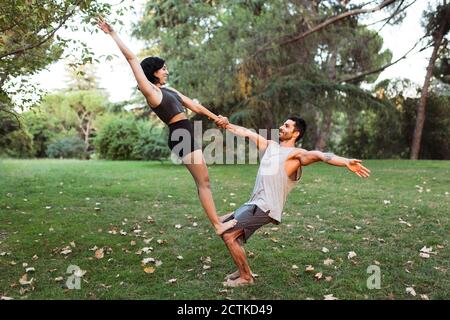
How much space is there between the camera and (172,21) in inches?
651

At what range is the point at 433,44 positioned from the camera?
56.6ft

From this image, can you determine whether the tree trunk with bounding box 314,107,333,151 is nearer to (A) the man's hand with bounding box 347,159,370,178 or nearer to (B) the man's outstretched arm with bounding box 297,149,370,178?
(B) the man's outstretched arm with bounding box 297,149,370,178

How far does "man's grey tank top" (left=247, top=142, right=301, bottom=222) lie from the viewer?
419 cm

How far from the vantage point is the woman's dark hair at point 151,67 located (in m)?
4.11

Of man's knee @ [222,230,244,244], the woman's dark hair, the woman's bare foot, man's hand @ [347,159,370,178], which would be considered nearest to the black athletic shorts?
the woman's dark hair

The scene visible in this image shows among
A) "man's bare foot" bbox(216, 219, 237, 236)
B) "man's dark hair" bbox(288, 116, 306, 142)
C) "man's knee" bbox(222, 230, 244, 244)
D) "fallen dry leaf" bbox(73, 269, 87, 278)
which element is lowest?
"fallen dry leaf" bbox(73, 269, 87, 278)

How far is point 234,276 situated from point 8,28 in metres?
4.12

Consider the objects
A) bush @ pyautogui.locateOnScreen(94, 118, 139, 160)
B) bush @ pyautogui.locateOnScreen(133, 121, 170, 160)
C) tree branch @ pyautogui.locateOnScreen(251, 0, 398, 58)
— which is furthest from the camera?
bush @ pyautogui.locateOnScreen(94, 118, 139, 160)

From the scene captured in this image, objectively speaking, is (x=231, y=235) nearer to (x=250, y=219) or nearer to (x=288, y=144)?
(x=250, y=219)

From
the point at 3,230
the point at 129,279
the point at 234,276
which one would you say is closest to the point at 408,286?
the point at 234,276

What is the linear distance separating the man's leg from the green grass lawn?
122mm
